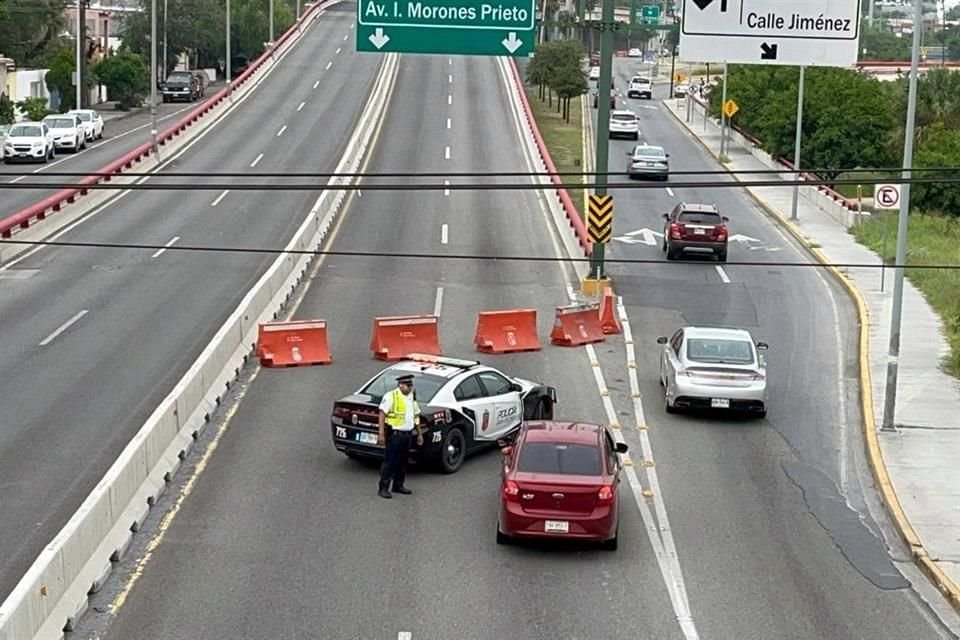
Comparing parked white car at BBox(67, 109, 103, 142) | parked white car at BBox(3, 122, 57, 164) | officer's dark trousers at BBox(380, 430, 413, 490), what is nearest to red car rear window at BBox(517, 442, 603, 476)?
officer's dark trousers at BBox(380, 430, 413, 490)

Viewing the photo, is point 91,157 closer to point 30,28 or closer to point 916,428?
point 30,28

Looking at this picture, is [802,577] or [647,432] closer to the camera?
Answer: [802,577]

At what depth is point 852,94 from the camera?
6294cm

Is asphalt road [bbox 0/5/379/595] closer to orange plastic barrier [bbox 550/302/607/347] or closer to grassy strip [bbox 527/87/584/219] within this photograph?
orange plastic barrier [bbox 550/302/607/347]

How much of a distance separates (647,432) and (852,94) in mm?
43019

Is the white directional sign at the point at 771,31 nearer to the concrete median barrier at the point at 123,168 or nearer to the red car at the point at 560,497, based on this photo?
the red car at the point at 560,497

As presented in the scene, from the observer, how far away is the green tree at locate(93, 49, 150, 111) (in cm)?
8712

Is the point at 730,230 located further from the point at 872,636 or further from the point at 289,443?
the point at 872,636

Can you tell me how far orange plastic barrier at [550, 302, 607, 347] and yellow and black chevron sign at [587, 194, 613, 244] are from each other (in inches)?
149

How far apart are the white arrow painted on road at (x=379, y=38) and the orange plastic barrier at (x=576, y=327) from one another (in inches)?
289

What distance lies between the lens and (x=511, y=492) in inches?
677

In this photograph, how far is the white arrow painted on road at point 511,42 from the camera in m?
25.1

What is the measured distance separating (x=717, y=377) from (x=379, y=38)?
25.8 feet

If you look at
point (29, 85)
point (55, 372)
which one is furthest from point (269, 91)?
point (55, 372)
